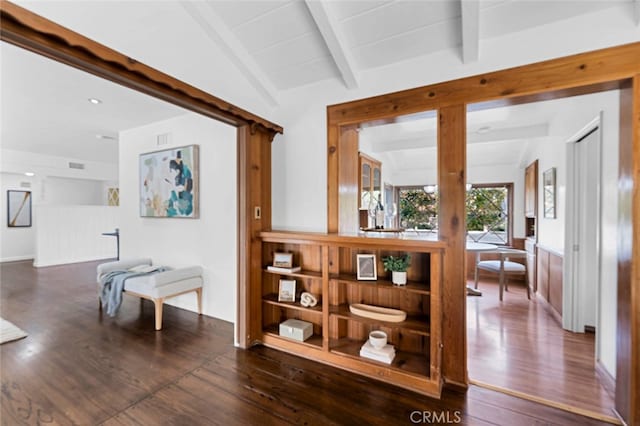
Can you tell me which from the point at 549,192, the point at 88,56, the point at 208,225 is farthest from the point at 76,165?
the point at 549,192

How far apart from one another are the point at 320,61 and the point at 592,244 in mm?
3251

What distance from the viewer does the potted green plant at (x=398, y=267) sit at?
6.79ft

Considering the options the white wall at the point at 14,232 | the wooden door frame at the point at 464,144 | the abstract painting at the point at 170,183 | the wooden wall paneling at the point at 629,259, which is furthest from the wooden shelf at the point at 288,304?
the white wall at the point at 14,232

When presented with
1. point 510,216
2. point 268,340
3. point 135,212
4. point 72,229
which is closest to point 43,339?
point 135,212

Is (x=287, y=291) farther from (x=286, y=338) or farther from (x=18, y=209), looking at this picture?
(x=18, y=209)

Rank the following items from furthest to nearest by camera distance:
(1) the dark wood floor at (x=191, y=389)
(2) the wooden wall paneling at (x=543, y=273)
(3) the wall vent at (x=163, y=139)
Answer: (3) the wall vent at (x=163, y=139) < (2) the wooden wall paneling at (x=543, y=273) < (1) the dark wood floor at (x=191, y=389)

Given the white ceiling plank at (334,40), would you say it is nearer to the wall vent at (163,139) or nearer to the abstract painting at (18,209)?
the wall vent at (163,139)

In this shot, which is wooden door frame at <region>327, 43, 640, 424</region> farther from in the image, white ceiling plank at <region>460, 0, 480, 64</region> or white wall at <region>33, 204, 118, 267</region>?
white wall at <region>33, 204, 118, 267</region>

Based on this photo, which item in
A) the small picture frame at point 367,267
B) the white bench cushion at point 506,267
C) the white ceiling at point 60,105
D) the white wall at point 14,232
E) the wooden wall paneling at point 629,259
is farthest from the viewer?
the white wall at point 14,232

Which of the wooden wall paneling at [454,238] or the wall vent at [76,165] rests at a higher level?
the wall vent at [76,165]

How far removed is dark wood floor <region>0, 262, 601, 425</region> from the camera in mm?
1673

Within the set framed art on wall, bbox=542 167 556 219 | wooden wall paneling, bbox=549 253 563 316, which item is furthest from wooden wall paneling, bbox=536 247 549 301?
framed art on wall, bbox=542 167 556 219

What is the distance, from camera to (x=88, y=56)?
141 centimetres

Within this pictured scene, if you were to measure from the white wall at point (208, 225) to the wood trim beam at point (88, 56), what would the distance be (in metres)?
1.19
